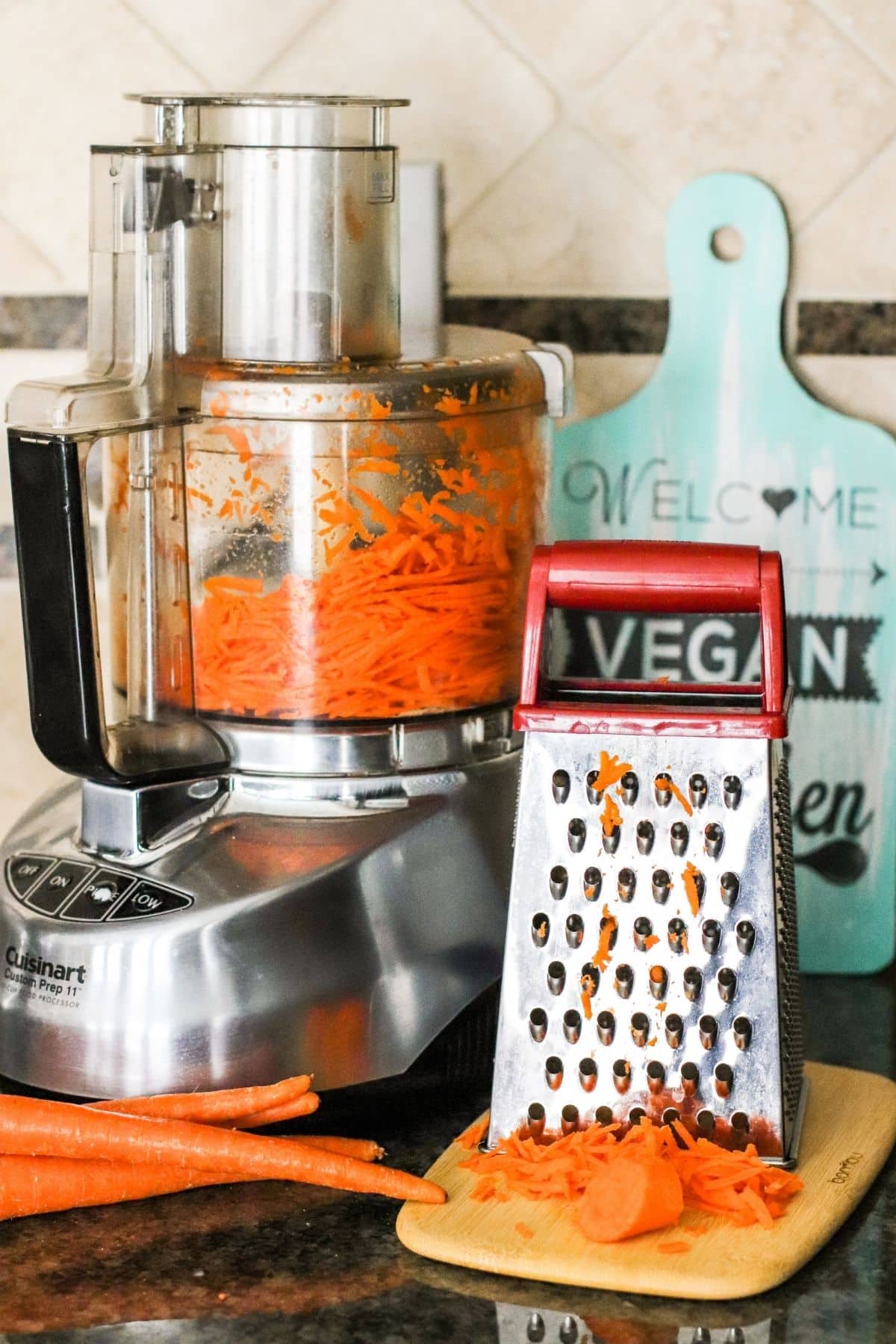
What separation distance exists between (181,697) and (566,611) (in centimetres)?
37

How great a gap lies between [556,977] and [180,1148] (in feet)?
0.68

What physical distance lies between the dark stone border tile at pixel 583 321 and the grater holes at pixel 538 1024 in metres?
0.52

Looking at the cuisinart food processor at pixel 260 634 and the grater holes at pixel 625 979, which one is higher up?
the cuisinart food processor at pixel 260 634

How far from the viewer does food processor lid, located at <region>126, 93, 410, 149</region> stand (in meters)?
0.91

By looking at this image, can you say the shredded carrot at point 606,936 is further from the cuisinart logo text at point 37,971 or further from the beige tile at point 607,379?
the beige tile at point 607,379

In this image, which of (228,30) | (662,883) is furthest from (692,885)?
(228,30)

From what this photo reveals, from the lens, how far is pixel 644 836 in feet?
2.83

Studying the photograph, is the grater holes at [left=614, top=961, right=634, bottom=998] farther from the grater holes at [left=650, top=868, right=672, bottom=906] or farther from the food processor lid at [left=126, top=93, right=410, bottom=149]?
the food processor lid at [left=126, top=93, right=410, bottom=149]

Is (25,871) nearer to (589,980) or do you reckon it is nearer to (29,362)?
(589,980)

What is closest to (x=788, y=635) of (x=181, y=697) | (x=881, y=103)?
(x=881, y=103)

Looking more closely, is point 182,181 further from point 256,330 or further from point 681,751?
point 681,751

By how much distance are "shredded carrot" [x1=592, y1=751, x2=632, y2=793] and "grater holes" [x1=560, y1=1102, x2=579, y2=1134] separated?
16cm

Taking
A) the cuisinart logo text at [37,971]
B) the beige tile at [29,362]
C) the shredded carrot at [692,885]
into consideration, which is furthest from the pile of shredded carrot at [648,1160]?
the beige tile at [29,362]

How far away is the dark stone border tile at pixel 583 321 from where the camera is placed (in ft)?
3.87
